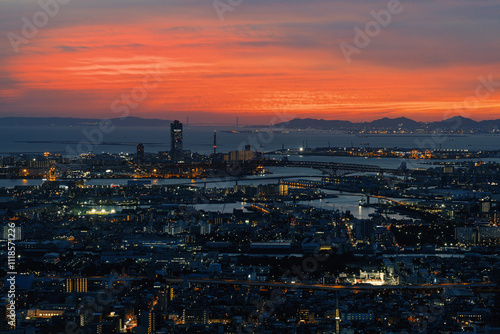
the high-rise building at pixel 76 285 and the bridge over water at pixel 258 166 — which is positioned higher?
the bridge over water at pixel 258 166

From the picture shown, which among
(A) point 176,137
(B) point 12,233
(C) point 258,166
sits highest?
(A) point 176,137

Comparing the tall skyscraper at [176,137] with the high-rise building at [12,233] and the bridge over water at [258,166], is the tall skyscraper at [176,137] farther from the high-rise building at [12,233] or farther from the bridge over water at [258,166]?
the high-rise building at [12,233]

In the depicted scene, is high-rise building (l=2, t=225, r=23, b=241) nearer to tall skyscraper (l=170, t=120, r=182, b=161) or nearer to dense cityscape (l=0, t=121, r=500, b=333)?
dense cityscape (l=0, t=121, r=500, b=333)

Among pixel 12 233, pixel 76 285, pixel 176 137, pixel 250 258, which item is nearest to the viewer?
pixel 76 285

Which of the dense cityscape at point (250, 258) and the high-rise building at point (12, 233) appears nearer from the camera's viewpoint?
the dense cityscape at point (250, 258)

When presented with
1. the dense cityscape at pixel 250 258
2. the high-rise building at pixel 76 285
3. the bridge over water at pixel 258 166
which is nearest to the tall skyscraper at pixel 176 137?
the bridge over water at pixel 258 166

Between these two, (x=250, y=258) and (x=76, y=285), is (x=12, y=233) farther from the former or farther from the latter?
(x=250, y=258)

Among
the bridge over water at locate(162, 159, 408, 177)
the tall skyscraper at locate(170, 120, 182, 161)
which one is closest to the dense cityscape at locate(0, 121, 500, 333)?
the bridge over water at locate(162, 159, 408, 177)

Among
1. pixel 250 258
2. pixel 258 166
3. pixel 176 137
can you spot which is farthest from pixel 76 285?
pixel 176 137

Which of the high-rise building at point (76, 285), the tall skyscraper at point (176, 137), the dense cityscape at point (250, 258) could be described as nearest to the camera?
the dense cityscape at point (250, 258)
